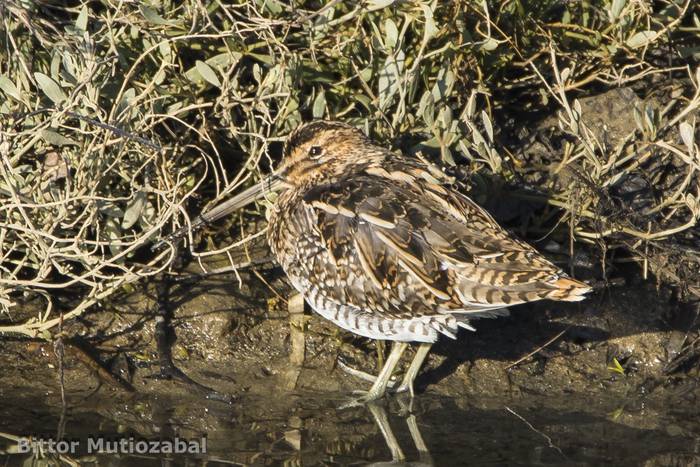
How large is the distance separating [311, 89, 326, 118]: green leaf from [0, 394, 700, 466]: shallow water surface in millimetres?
1453

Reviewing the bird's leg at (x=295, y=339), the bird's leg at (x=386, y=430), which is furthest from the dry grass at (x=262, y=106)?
the bird's leg at (x=386, y=430)

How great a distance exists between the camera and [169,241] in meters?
5.45

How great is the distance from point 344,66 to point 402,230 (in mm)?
1142

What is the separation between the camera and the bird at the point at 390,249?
16.6 feet

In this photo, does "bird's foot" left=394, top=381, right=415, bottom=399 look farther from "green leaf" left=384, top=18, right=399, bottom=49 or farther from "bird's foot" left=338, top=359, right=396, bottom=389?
"green leaf" left=384, top=18, right=399, bottom=49

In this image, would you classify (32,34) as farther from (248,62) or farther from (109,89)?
(248,62)

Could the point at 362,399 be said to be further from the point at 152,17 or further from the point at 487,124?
the point at 152,17

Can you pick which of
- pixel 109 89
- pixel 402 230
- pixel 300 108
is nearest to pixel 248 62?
pixel 300 108

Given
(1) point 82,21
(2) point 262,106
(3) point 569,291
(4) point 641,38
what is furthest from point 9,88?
(4) point 641,38

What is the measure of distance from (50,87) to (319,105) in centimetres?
136

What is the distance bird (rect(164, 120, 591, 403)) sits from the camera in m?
5.07

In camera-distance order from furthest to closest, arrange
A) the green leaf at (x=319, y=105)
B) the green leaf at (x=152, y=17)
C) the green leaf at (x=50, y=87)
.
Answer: the green leaf at (x=319, y=105), the green leaf at (x=152, y=17), the green leaf at (x=50, y=87)

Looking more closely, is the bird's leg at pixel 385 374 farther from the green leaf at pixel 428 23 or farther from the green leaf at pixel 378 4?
the green leaf at pixel 378 4

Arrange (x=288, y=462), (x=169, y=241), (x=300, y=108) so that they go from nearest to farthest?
(x=288, y=462) → (x=169, y=241) → (x=300, y=108)
